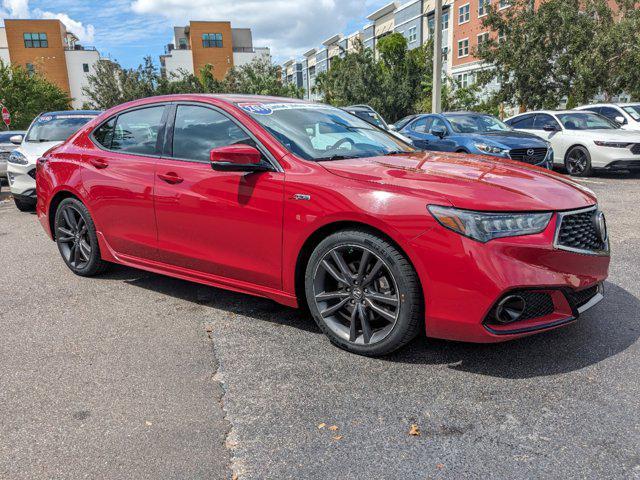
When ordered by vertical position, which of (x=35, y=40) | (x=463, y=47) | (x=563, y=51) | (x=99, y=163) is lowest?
(x=99, y=163)

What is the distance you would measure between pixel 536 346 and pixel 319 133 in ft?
6.70

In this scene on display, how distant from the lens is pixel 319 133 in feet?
13.1

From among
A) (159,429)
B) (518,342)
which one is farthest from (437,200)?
(159,429)

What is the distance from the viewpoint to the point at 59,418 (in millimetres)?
2787

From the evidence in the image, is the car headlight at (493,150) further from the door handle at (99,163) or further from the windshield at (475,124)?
the door handle at (99,163)

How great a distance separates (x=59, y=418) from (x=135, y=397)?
375 mm

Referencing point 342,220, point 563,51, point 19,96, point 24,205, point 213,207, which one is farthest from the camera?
point 19,96

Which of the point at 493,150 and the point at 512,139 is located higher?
the point at 512,139

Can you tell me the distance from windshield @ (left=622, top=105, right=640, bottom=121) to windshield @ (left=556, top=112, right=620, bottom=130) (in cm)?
102

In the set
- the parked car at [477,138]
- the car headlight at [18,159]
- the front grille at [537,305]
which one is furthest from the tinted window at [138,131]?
the parked car at [477,138]

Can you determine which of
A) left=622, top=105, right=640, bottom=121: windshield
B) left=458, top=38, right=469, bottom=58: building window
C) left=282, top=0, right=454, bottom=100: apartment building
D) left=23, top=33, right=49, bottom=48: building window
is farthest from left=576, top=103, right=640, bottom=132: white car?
left=23, top=33, right=49, bottom=48: building window

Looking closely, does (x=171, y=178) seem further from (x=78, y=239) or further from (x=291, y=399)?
(x=291, y=399)

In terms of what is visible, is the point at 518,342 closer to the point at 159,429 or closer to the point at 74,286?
the point at 159,429

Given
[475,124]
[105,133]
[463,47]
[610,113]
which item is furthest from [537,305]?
[463,47]
